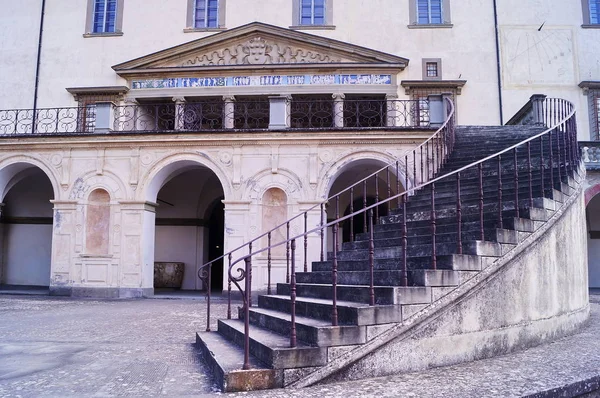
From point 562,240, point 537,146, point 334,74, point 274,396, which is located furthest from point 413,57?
point 274,396

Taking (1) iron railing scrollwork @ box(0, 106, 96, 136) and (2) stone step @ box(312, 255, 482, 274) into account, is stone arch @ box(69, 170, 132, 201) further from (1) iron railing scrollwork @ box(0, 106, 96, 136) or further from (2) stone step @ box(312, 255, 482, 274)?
(2) stone step @ box(312, 255, 482, 274)

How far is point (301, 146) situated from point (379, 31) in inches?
310

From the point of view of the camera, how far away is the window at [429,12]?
21.0 meters

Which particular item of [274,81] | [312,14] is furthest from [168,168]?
[312,14]

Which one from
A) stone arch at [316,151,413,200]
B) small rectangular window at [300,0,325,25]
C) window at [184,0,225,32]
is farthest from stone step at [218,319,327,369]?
window at [184,0,225,32]

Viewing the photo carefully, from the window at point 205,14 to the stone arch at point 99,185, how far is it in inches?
316

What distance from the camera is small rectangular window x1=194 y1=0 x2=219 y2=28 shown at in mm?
21562

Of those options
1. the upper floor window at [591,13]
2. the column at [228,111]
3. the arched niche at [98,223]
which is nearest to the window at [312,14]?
the column at [228,111]

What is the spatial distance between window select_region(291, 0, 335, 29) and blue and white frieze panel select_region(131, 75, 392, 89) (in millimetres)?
2540

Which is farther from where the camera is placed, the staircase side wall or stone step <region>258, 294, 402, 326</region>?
the staircase side wall

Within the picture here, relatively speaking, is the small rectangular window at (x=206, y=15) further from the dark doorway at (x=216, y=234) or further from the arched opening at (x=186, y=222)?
the dark doorway at (x=216, y=234)

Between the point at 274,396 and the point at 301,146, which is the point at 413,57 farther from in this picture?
the point at 274,396

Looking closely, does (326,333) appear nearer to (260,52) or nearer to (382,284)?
(382,284)

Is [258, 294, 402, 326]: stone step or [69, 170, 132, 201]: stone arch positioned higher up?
[69, 170, 132, 201]: stone arch
